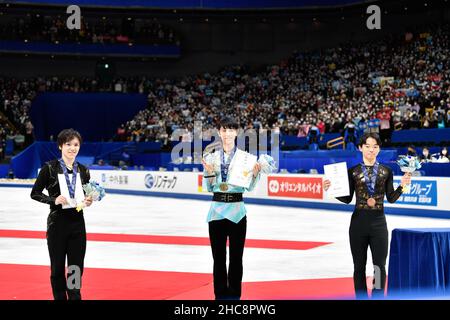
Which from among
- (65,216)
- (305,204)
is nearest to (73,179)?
(65,216)

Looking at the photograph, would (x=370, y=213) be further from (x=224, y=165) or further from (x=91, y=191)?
(x=91, y=191)

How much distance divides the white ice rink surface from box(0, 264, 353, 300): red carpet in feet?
1.67

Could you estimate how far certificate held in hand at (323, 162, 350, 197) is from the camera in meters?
6.68

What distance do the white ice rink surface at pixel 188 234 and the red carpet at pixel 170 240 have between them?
0.38 meters

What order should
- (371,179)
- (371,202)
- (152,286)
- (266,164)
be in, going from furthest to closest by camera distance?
1. (152,286)
2. (371,179)
3. (371,202)
4. (266,164)

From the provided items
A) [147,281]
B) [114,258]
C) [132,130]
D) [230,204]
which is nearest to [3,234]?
[114,258]

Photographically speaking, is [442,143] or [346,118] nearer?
[442,143]

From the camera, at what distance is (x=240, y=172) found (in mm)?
6328

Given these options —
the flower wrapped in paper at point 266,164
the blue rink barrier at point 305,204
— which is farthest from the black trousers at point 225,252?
the blue rink barrier at point 305,204

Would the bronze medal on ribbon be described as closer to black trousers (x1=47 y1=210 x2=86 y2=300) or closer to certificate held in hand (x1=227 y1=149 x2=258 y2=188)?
certificate held in hand (x1=227 y1=149 x2=258 y2=188)

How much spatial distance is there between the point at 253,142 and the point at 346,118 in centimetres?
429

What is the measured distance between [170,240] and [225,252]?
7262 mm
